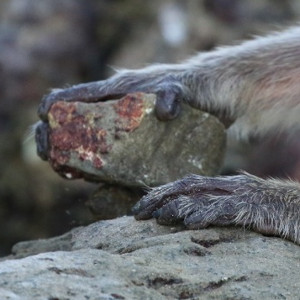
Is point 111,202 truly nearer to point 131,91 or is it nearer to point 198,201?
point 131,91

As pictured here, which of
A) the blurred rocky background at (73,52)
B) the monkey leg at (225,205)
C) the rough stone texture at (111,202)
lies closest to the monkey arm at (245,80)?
the rough stone texture at (111,202)

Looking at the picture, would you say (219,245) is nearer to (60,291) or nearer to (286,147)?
(60,291)

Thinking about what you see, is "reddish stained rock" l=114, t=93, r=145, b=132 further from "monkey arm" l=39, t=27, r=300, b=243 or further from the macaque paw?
the macaque paw

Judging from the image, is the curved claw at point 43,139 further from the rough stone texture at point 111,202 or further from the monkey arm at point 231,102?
the rough stone texture at point 111,202

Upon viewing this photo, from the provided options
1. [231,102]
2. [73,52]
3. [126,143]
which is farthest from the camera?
[73,52]

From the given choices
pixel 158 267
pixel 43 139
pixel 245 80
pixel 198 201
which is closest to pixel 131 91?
pixel 43 139

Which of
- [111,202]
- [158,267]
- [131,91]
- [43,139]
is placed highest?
[131,91]

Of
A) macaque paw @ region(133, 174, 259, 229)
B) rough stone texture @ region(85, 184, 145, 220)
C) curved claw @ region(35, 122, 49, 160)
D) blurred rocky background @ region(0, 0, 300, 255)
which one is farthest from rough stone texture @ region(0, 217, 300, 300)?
blurred rocky background @ region(0, 0, 300, 255)
